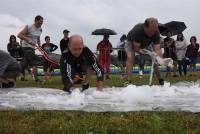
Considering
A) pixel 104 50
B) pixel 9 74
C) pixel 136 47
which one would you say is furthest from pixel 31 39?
pixel 104 50

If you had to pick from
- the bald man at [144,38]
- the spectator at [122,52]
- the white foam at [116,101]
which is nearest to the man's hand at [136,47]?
the bald man at [144,38]

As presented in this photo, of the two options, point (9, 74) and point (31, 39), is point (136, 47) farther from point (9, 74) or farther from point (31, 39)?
point (31, 39)

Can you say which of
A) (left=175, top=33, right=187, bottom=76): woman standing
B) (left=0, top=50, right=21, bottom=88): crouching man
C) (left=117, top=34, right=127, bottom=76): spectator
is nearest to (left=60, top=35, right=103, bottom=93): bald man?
(left=0, top=50, right=21, bottom=88): crouching man

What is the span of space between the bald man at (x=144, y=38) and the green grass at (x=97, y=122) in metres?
4.21

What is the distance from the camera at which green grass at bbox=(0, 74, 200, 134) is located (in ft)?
16.1

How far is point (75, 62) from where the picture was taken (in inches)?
326

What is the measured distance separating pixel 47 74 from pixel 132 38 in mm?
4668

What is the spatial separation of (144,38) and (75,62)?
2319mm

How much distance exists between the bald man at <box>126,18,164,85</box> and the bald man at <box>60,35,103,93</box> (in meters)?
1.81

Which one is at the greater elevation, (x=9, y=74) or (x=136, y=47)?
(x=136, y=47)

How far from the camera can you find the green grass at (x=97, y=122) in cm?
490

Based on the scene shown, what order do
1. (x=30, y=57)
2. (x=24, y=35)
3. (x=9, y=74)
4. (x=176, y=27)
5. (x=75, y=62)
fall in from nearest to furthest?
(x=75, y=62) → (x=9, y=74) → (x=24, y=35) → (x=30, y=57) → (x=176, y=27)

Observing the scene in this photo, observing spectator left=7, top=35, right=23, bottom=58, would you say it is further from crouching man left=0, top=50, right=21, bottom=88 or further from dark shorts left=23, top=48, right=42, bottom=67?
crouching man left=0, top=50, right=21, bottom=88

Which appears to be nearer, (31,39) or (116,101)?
(116,101)
